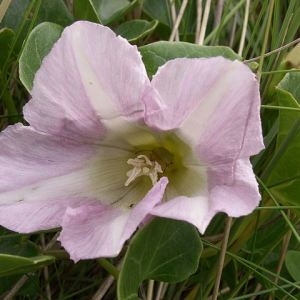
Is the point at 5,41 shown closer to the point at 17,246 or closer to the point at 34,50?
the point at 34,50

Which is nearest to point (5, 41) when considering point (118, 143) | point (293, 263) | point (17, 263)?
point (118, 143)

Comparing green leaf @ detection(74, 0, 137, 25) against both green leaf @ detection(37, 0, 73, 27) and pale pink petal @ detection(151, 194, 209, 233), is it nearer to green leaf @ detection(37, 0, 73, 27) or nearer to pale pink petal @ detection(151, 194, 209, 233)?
green leaf @ detection(37, 0, 73, 27)

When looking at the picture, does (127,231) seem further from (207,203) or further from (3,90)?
(3,90)

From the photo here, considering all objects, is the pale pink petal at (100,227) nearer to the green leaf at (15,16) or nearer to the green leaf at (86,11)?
the green leaf at (86,11)

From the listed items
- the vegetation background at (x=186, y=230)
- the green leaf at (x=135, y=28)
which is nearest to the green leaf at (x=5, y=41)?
the vegetation background at (x=186, y=230)

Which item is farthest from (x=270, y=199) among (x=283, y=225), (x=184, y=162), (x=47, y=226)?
(x=47, y=226)

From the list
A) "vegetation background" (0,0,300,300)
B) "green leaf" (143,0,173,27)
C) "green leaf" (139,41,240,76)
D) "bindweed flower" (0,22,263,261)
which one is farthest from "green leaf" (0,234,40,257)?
"green leaf" (143,0,173,27)
